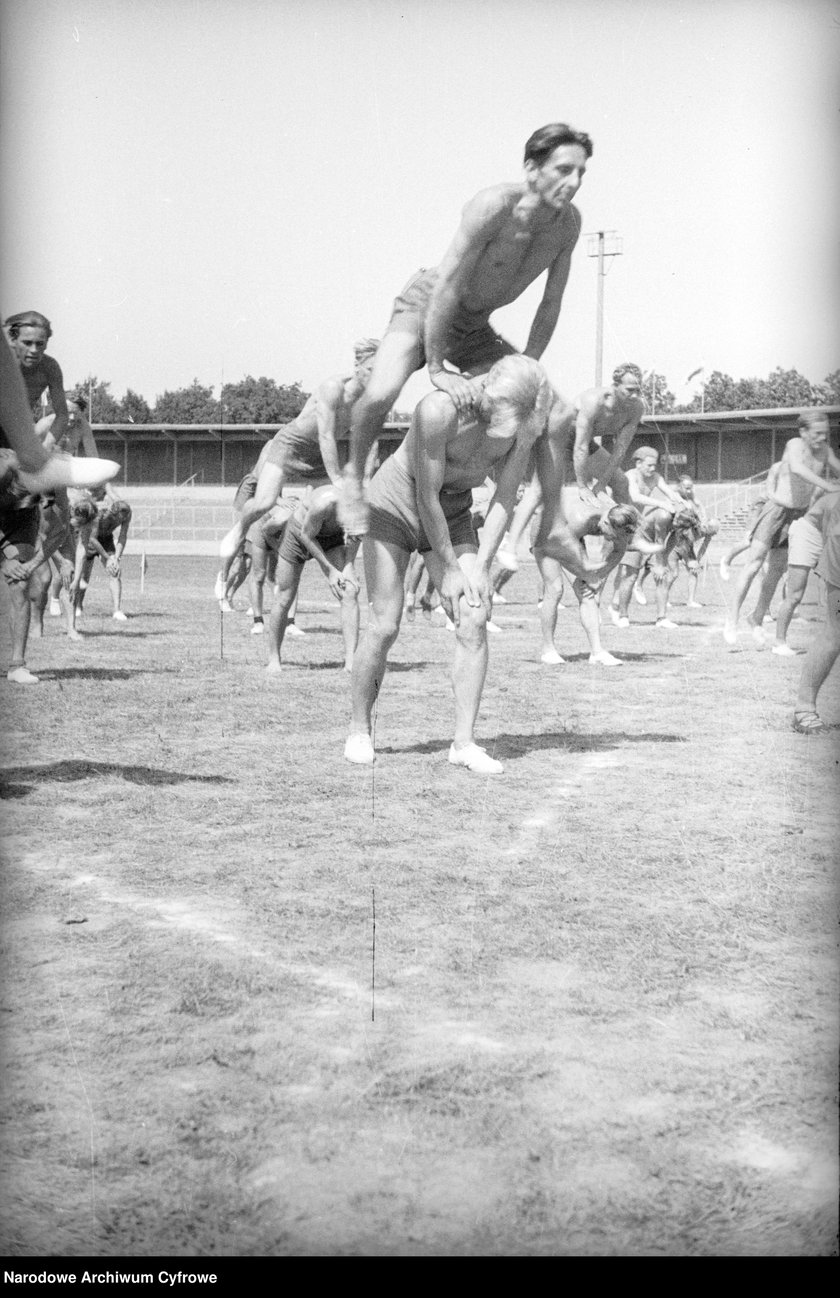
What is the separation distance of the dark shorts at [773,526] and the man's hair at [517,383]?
23.5 feet

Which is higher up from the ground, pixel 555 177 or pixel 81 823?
pixel 555 177

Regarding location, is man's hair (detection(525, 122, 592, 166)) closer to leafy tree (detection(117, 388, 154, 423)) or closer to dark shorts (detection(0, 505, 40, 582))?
dark shorts (detection(0, 505, 40, 582))

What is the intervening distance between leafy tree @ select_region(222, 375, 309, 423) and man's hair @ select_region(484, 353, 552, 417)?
2943 inches

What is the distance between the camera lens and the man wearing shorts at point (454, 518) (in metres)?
6.31

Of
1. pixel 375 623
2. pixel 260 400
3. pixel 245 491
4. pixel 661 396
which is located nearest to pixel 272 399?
pixel 260 400

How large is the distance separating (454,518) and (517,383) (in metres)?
0.85

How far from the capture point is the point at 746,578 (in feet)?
45.5

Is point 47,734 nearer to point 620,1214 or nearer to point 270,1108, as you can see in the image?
point 270,1108

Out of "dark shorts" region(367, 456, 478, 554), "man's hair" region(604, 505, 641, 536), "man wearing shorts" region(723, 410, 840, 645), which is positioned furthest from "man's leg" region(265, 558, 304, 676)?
"man wearing shorts" region(723, 410, 840, 645)

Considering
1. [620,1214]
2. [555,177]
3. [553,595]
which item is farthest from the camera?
[553,595]

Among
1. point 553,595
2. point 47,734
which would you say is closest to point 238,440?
point 553,595

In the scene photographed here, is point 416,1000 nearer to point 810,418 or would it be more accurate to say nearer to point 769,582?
point 810,418
